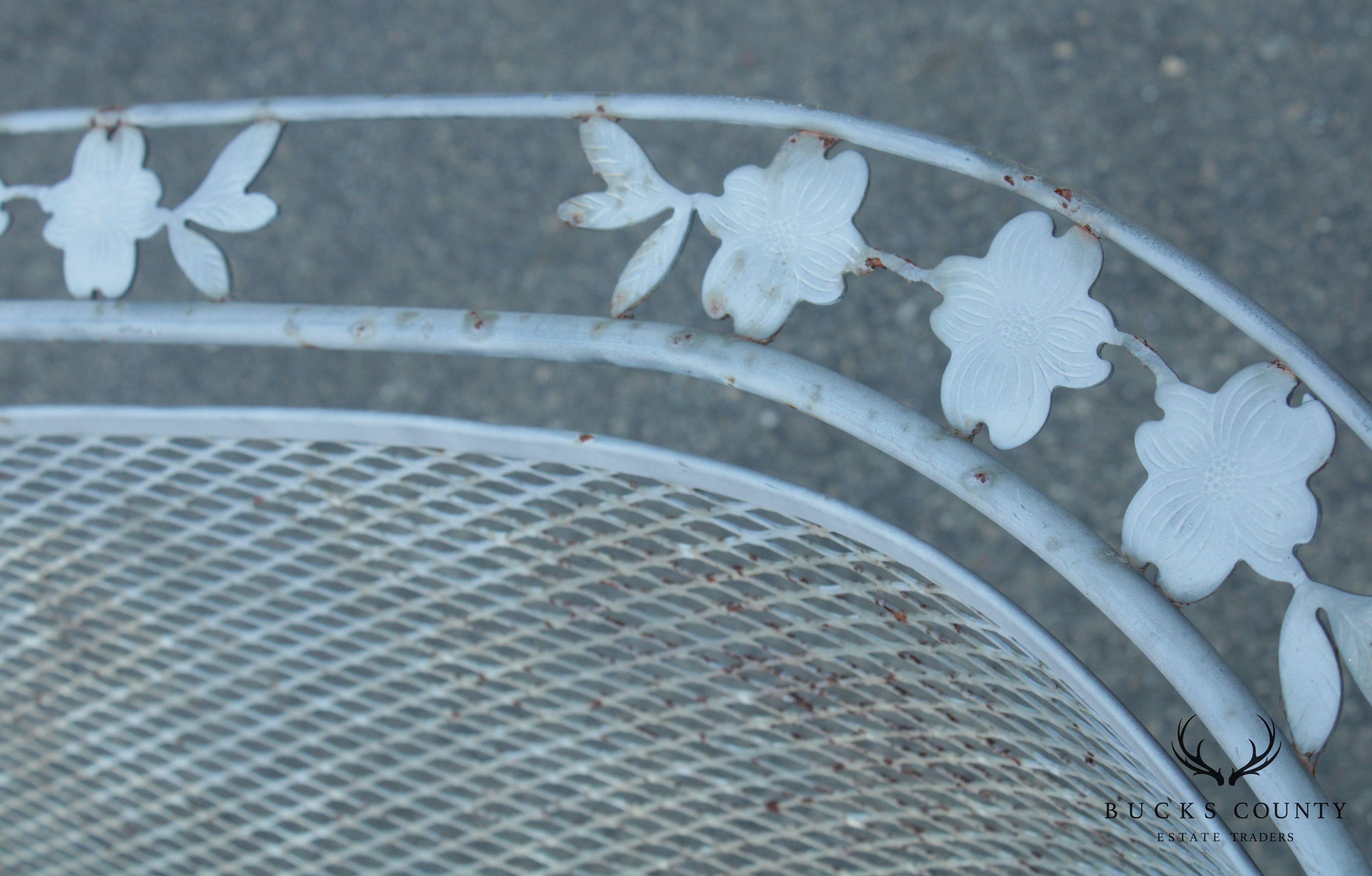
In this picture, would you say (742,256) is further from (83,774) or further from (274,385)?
(274,385)

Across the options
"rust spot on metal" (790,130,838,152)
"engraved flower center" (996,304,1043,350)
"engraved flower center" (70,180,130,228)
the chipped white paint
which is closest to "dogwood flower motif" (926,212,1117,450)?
"engraved flower center" (996,304,1043,350)

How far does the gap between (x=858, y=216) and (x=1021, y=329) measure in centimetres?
99

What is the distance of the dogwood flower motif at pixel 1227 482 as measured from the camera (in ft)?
1.84

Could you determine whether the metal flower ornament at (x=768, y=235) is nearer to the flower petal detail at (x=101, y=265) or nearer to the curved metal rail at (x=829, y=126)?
the curved metal rail at (x=829, y=126)

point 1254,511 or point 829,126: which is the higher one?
point 829,126

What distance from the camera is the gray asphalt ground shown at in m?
1.72

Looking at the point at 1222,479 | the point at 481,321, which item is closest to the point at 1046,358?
the point at 1222,479

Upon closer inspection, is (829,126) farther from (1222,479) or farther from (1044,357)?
(1222,479)

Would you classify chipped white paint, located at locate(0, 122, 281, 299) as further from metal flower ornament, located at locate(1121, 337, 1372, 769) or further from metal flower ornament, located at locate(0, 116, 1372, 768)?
metal flower ornament, located at locate(1121, 337, 1372, 769)

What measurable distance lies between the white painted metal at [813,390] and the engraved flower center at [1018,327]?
7 centimetres

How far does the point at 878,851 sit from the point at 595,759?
26cm

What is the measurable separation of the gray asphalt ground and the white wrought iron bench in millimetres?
852

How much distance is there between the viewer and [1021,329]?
0.61 meters

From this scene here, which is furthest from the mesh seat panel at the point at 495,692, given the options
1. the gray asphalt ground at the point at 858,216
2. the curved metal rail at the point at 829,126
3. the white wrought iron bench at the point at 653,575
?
the gray asphalt ground at the point at 858,216
